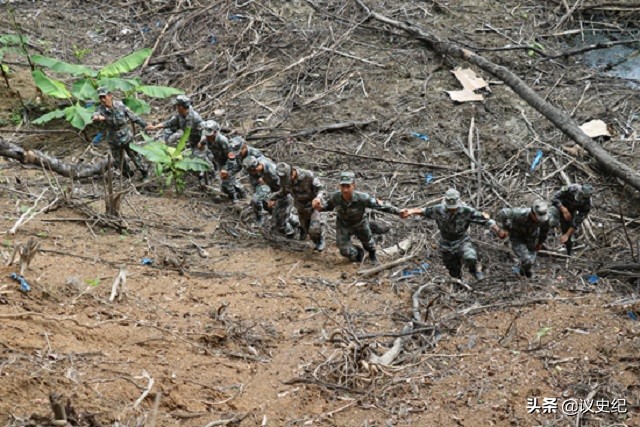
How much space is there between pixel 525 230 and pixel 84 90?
23.7ft

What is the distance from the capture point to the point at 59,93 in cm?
1252

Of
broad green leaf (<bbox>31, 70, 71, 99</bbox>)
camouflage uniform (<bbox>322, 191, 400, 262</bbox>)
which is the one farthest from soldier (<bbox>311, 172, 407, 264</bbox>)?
broad green leaf (<bbox>31, 70, 71, 99</bbox>)

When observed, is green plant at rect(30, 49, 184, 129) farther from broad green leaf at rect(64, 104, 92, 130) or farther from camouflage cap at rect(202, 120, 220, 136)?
camouflage cap at rect(202, 120, 220, 136)

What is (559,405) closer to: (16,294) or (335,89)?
(16,294)

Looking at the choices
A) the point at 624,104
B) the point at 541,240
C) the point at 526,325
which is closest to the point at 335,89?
the point at 624,104

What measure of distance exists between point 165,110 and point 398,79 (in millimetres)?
4637

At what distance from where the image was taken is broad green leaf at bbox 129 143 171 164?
12.0m

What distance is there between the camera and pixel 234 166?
12164 mm

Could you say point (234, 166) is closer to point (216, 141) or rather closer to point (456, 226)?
point (216, 141)

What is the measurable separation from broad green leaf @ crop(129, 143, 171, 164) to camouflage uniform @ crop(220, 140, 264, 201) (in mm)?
922

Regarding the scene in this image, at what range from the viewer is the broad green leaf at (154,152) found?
12016 mm

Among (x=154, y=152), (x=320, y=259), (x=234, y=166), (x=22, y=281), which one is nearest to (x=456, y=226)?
(x=320, y=259)

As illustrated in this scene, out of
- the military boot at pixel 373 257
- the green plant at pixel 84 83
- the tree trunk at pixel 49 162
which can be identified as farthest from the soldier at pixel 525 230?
the green plant at pixel 84 83

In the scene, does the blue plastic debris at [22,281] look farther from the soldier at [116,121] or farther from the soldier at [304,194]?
the soldier at [116,121]
